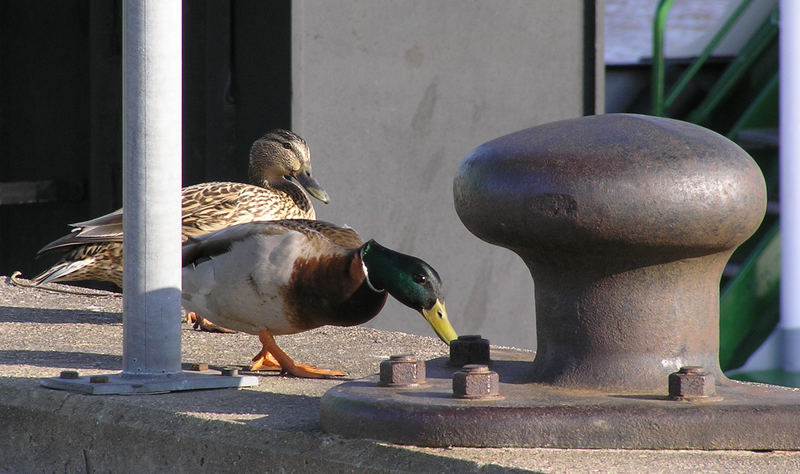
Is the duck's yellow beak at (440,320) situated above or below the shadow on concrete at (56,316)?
above

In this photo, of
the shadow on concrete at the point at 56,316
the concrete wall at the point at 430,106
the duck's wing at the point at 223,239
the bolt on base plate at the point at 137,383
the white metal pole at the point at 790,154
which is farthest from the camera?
the white metal pole at the point at 790,154

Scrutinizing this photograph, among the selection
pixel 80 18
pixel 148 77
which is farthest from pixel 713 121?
pixel 148 77

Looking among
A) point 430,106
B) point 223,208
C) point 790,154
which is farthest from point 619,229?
point 790,154

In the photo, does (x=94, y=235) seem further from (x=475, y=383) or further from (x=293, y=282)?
(x=475, y=383)

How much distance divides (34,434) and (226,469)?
2.33 ft

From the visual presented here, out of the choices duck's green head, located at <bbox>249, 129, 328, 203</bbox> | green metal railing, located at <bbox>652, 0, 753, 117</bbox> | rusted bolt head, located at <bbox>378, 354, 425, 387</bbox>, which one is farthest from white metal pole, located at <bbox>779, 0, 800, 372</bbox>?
rusted bolt head, located at <bbox>378, 354, 425, 387</bbox>

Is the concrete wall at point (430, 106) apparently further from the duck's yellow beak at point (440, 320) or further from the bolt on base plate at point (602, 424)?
the bolt on base plate at point (602, 424)

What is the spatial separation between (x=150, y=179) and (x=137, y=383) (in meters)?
0.55

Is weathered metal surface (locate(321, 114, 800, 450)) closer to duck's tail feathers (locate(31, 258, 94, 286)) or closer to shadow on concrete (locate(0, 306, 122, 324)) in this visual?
shadow on concrete (locate(0, 306, 122, 324))

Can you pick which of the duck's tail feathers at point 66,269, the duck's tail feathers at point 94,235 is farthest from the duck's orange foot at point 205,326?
the duck's tail feathers at point 66,269

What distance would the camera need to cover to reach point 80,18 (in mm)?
8430

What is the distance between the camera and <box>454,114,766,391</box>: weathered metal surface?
249cm

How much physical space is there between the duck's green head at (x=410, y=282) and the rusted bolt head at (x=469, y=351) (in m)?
0.51

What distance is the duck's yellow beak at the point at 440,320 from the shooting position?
11.6 ft
